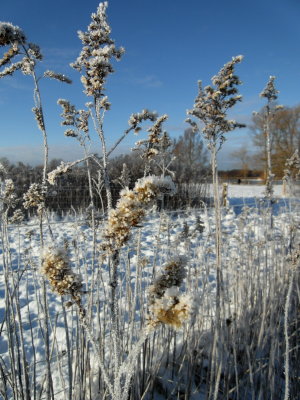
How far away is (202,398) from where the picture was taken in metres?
2.17

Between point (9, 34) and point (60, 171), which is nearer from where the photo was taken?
point (60, 171)

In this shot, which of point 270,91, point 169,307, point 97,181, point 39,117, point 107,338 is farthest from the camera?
point 97,181

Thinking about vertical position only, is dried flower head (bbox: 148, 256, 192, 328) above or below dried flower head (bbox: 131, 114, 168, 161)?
below

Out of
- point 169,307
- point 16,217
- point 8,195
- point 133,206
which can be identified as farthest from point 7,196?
point 169,307

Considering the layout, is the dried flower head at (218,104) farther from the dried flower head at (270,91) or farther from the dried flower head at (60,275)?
the dried flower head at (270,91)

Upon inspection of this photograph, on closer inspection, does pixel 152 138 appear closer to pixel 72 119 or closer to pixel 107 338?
pixel 72 119

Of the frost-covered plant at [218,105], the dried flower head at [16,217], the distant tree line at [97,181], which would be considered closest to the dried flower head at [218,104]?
the frost-covered plant at [218,105]

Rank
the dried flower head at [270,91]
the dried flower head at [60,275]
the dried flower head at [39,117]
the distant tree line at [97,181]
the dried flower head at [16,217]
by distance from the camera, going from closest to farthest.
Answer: the dried flower head at [60,275] < the dried flower head at [39,117] < the dried flower head at [16,217] < the dried flower head at [270,91] < the distant tree line at [97,181]

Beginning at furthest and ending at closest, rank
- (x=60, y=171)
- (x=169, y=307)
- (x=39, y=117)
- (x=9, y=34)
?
(x=39, y=117), (x=9, y=34), (x=60, y=171), (x=169, y=307)

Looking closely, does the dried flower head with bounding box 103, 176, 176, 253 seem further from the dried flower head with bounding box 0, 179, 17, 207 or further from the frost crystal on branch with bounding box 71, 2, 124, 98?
the dried flower head with bounding box 0, 179, 17, 207

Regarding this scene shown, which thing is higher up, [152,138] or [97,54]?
[97,54]

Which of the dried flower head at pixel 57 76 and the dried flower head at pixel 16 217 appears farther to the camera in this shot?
the dried flower head at pixel 16 217

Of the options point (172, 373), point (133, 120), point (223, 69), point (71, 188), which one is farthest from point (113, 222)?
point (71, 188)

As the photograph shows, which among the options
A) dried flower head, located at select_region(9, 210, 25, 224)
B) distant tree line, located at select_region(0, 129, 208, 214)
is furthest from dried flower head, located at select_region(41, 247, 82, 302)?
distant tree line, located at select_region(0, 129, 208, 214)
